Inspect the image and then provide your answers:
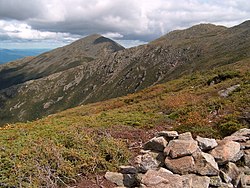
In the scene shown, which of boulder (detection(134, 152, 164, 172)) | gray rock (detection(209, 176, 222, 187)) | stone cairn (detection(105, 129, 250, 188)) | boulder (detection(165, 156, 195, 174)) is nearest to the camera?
stone cairn (detection(105, 129, 250, 188))

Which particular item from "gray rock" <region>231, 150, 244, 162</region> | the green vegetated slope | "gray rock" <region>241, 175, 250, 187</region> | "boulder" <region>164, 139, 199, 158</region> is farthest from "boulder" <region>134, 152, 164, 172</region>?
"gray rock" <region>241, 175, 250, 187</region>

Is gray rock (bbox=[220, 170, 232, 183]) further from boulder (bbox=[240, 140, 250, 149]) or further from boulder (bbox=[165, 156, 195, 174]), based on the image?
boulder (bbox=[240, 140, 250, 149])

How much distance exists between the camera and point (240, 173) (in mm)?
11953

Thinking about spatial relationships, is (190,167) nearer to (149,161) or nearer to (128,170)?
(149,161)

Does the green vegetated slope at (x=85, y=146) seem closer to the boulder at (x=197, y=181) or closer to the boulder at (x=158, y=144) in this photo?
the boulder at (x=158, y=144)

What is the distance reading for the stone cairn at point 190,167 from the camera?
10602mm

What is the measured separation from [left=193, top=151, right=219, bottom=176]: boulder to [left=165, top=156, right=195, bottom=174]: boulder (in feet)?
0.78

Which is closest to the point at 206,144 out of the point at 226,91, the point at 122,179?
the point at 122,179

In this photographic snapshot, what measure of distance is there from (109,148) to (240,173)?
6.15 m

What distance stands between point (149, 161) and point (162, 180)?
7.52 ft

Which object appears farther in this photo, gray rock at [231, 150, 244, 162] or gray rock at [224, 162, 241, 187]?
gray rock at [231, 150, 244, 162]

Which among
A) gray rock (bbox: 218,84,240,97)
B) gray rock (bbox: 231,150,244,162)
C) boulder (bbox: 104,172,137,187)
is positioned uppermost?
gray rock (bbox: 218,84,240,97)

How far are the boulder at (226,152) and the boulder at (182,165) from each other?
1438 mm

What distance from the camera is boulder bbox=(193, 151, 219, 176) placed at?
445 inches
